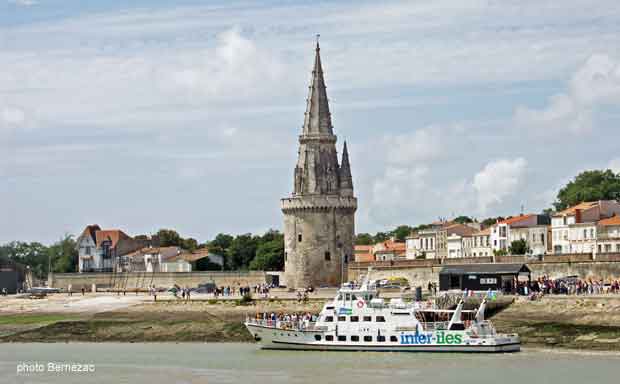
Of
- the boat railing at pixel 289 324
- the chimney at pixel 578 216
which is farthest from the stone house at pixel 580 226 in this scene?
the boat railing at pixel 289 324

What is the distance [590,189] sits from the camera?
4764 inches

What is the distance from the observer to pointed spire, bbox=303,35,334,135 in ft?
292

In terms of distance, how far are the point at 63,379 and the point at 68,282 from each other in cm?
6163

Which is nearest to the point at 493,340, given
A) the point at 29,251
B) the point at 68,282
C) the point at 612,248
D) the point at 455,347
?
the point at 455,347

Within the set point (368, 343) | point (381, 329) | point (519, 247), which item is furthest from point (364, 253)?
point (381, 329)

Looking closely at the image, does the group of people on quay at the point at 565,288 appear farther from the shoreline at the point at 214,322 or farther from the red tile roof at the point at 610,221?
the red tile roof at the point at 610,221

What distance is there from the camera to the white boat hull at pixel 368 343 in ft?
176

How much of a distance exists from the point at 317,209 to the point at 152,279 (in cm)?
2150

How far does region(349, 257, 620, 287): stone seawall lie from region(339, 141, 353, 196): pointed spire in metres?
5.31

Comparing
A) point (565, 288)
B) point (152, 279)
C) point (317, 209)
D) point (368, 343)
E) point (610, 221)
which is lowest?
point (368, 343)

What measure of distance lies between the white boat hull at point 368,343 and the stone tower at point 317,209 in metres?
29.6

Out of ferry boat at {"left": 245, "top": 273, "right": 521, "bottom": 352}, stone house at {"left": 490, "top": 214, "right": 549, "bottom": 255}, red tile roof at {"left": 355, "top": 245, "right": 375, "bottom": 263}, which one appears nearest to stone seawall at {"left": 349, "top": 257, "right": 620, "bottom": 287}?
ferry boat at {"left": 245, "top": 273, "right": 521, "bottom": 352}

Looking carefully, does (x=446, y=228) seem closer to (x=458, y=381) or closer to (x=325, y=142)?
(x=325, y=142)

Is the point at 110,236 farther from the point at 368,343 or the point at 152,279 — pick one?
the point at 368,343
